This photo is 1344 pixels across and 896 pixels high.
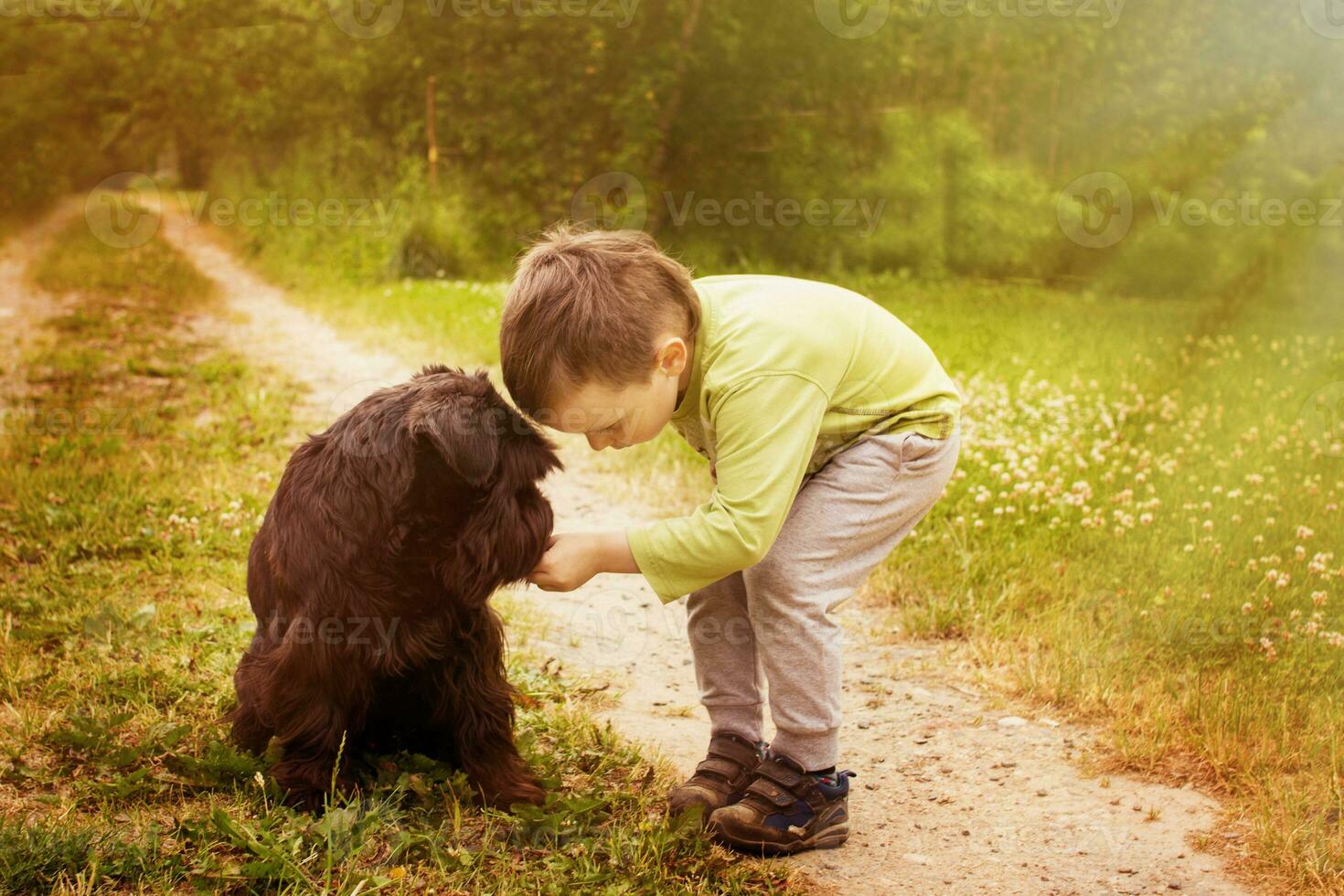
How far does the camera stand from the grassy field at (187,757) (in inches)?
85.4

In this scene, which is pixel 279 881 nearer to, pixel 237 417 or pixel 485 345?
pixel 237 417

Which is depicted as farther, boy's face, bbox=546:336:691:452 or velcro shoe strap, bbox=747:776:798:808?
velcro shoe strap, bbox=747:776:798:808

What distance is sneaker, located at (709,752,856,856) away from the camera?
2.48 metres

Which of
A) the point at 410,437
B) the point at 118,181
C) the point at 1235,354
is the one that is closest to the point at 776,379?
the point at 410,437

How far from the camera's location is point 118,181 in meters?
15.9

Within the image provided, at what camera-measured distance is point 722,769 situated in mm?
2662

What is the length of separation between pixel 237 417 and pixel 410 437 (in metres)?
4.30

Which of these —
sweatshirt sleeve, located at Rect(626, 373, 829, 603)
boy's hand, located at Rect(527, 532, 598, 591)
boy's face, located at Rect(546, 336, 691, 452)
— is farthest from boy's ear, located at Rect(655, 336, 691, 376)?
boy's hand, located at Rect(527, 532, 598, 591)

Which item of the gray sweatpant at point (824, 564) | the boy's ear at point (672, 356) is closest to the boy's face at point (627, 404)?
the boy's ear at point (672, 356)

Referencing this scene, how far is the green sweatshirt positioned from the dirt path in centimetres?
81

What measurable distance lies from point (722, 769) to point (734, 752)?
6 centimetres

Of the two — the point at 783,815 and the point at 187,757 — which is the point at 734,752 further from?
the point at 187,757

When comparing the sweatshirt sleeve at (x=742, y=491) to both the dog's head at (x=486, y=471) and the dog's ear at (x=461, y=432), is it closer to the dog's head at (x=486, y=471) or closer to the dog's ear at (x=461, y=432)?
the dog's head at (x=486, y=471)

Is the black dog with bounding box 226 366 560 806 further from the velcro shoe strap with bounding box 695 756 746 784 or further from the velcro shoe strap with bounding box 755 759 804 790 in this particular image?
the velcro shoe strap with bounding box 755 759 804 790
